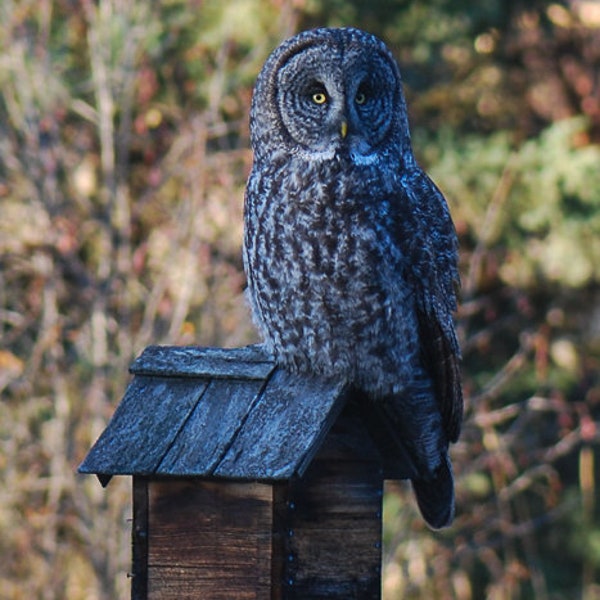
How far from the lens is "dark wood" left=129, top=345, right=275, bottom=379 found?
10.4 feet

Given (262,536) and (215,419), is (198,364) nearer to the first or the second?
(215,419)

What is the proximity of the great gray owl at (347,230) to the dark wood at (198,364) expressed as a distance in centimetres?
14

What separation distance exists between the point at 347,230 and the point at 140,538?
91cm

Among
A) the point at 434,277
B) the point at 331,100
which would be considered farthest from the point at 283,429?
the point at 331,100

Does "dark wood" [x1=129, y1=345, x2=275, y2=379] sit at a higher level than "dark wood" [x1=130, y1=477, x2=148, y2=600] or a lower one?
higher

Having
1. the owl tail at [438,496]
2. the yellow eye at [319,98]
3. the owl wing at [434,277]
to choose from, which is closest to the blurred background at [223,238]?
the owl tail at [438,496]

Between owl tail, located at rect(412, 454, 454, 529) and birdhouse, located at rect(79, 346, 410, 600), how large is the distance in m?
0.48

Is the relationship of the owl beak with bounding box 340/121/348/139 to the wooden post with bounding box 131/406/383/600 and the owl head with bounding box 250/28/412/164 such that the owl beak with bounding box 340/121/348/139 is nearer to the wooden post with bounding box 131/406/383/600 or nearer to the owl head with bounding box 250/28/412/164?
the owl head with bounding box 250/28/412/164

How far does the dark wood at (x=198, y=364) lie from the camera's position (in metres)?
3.17

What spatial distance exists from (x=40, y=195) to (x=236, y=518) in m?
3.74

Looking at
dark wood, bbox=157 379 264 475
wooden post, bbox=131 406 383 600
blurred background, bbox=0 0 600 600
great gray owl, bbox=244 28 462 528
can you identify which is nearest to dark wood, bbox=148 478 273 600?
wooden post, bbox=131 406 383 600

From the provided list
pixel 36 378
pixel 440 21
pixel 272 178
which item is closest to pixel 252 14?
pixel 440 21

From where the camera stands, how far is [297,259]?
11.2 ft

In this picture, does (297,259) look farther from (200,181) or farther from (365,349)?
(200,181)
